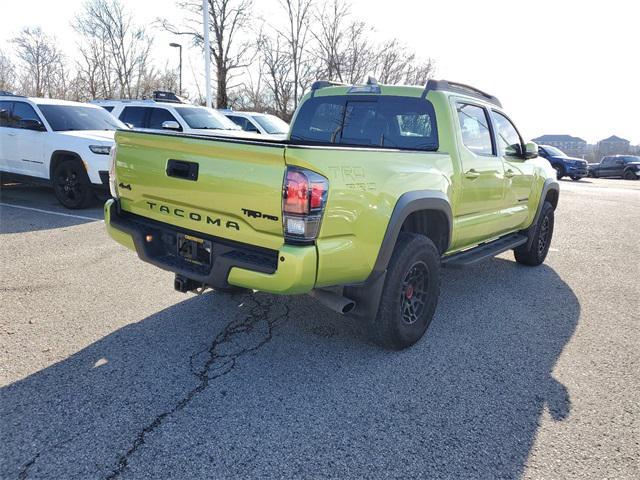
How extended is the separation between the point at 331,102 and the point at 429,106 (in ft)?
3.17

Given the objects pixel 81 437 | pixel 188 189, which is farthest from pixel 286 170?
pixel 81 437

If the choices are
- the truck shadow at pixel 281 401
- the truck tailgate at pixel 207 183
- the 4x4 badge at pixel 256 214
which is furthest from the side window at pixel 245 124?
the 4x4 badge at pixel 256 214

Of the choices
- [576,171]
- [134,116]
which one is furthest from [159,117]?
[576,171]

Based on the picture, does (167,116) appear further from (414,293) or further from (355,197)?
(355,197)

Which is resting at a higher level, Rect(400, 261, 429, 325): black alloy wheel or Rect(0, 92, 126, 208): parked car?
Rect(0, 92, 126, 208): parked car

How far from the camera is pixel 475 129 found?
4.21 metres

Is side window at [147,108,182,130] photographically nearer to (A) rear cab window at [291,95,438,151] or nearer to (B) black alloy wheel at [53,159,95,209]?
(B) black alloy wheel at [53,159,95,209]

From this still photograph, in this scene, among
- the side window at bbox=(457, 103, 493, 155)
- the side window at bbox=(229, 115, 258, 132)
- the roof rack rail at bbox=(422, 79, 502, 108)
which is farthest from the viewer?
the side window at bbox=(229, 115, 258, 132)

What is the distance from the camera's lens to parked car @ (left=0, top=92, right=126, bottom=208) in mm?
7551

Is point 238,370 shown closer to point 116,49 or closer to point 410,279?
point 410,279

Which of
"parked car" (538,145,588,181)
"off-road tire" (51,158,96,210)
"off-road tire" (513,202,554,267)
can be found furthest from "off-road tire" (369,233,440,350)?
"parked car" (538,145,588,181)

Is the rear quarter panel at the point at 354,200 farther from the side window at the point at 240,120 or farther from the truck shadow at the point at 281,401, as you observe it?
the side window at the point at 240,120

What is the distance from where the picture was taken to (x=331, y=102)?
4.27 meters

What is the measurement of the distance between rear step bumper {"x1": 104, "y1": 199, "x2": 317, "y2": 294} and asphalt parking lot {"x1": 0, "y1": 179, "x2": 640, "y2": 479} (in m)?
A: 0.64
